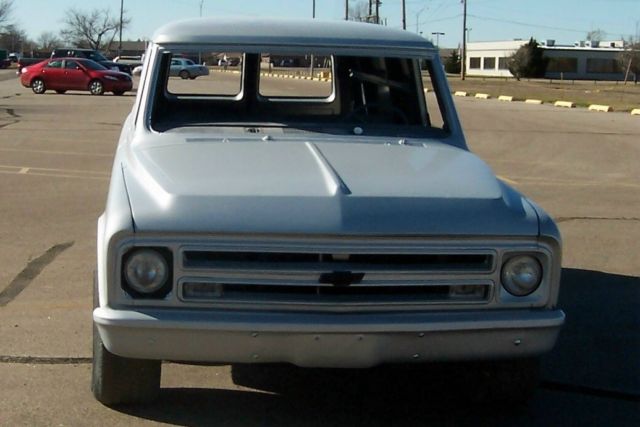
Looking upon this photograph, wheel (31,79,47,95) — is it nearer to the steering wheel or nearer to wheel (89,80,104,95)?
wheel (89,80,104,95)

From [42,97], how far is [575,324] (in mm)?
30093

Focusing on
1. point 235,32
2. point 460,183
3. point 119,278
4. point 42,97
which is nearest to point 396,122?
point 235,32

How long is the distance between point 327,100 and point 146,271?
3.01 m

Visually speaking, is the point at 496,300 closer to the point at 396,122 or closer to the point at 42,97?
the point at 396,122

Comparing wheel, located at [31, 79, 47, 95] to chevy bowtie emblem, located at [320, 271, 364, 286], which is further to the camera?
wheel, located at [31, 79, 47, 95]

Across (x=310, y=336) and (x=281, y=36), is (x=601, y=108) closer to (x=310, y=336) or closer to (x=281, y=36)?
(x=281, y=36)

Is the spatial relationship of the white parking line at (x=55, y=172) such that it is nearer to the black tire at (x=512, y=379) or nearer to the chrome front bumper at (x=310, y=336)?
the black tire at (x=512, y=379)

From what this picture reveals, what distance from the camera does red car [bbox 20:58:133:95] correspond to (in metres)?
36.2

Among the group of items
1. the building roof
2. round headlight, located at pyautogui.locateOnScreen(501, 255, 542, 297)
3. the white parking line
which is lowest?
the white parking line

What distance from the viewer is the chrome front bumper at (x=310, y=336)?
3965 millimetres

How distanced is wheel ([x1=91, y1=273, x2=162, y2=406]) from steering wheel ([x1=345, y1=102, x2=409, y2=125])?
2.02 meters

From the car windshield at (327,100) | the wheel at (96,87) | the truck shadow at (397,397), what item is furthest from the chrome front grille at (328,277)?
the wheel at (96,87)

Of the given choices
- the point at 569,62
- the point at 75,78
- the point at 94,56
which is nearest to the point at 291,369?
the point at 75,78

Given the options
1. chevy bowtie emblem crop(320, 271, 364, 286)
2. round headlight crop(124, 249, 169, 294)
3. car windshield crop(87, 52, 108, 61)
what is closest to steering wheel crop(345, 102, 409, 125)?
chevy bowtie emblem crop(320, 271, 364, 286)
